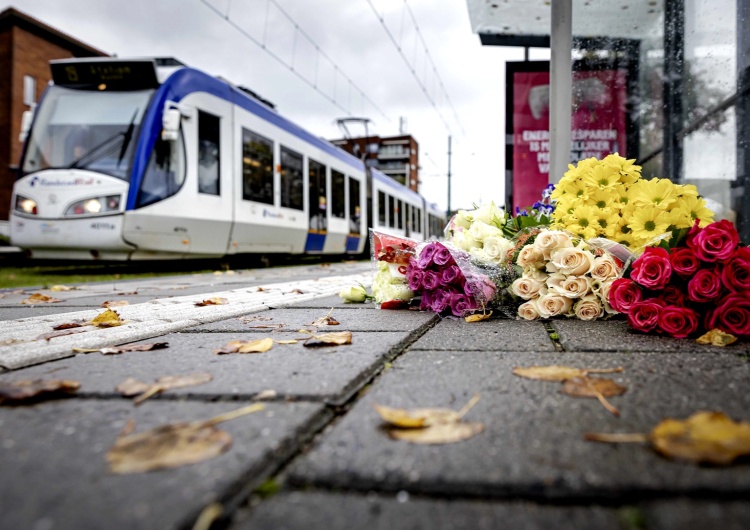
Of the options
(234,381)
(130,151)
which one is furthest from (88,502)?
(130,151)

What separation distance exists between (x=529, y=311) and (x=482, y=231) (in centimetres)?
49

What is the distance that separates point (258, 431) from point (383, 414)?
22 cm

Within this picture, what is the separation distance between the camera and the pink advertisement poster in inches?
199

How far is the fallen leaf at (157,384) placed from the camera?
115 cm

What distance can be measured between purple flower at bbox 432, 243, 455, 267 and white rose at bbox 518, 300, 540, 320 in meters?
0.38

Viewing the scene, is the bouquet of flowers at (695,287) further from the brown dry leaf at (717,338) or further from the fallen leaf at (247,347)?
the fallen leaf at (247,347)

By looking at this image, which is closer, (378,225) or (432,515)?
(432,515)

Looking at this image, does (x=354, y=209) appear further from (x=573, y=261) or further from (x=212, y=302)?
(x=573, y=261)

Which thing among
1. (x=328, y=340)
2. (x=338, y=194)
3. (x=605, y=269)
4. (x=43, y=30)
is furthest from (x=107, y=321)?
(x=43, y=30)

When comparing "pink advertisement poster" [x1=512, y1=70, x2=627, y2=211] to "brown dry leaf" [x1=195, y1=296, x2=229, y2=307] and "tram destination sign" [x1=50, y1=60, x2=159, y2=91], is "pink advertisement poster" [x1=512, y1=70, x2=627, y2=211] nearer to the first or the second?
"brown dry leaf" [x1=195, y1=296, x2=229, y2=307]

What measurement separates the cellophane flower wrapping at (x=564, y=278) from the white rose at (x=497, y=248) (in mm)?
131

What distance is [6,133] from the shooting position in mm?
22844

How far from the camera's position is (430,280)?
2492mm

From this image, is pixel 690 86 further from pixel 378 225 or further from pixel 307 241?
pixel 378 225
